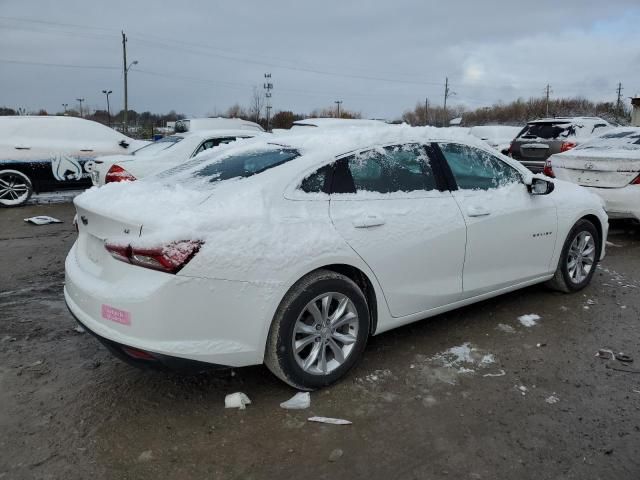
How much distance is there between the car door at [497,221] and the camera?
12.7ft

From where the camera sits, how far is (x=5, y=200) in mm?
9797

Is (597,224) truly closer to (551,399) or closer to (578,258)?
(578,258)

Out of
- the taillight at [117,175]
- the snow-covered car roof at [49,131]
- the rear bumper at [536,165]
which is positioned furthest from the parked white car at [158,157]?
the rear bumper at [536,165]

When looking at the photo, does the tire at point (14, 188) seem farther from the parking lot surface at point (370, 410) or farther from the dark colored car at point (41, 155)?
the parking lot surface at point (370, 410)

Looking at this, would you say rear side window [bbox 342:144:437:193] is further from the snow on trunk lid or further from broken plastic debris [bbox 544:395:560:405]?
the snow on trunk lid

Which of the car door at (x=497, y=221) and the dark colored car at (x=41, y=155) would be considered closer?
the car door at (x=497, y=221)

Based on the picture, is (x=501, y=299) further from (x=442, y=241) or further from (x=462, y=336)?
(x=442, y=241)

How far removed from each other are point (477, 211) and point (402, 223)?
0.73 metres

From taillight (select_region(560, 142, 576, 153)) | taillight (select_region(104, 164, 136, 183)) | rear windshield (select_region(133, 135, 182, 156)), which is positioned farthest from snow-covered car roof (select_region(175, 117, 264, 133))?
taillight (select_region(560, 142, 576, 153))

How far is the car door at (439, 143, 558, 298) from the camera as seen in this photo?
3878mm

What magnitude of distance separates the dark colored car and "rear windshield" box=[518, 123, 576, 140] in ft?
30.0

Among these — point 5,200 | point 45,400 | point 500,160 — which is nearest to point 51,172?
point 5,200

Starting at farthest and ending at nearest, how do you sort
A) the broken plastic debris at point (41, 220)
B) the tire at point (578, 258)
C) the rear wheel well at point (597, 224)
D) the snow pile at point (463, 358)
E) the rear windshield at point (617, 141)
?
1. the broken plastic debris at point (41, 220)
2. the rear windshield at point (617, 141)
3. the rear wheel well at point (597, 224)
4. the tire at point (578, 258)
5. the snow pile at point (463, 358)

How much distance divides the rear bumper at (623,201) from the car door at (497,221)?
2.82m
